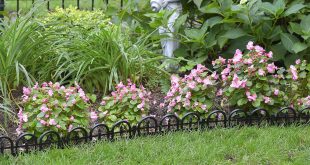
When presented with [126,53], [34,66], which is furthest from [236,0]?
[34,66]

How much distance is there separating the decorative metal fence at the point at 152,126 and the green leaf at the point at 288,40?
2.25 ft

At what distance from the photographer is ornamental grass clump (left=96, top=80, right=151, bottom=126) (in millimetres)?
4855

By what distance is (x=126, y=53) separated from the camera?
5.39 m

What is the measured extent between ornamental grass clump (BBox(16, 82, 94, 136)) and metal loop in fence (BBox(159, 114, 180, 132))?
587mm

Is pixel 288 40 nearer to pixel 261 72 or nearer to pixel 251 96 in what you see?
pixel 261 72

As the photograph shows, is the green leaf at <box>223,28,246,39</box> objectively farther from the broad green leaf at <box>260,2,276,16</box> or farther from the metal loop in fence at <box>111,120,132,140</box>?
the metal loop in fence at <box>111,120,132,140</box>

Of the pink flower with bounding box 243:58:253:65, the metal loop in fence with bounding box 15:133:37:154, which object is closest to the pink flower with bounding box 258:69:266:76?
the pink flower with bounding box 243:58:253:65

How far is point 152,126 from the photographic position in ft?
16.0

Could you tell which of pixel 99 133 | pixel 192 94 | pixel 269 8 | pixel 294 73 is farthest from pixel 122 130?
pixel 269 8

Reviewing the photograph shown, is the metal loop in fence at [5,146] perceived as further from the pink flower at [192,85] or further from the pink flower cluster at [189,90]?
the pink flower at [192,85]

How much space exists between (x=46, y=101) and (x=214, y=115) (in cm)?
138

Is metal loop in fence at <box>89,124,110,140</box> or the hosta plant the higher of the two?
the hosta plant

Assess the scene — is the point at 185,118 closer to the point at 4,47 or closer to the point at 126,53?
the point at 126,53

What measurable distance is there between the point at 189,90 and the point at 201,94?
110mm
